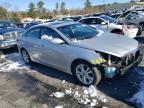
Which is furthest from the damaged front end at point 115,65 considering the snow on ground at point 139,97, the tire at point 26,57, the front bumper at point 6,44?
the front bumper at point 6,44

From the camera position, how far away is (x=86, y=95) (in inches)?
226

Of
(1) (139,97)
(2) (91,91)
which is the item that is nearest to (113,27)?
(2) (91,91)

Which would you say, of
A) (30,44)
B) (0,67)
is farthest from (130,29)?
(0,67)

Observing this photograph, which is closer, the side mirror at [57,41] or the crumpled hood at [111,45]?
the crumpled hood at [111,45]

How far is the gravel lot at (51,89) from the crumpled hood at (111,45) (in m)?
0.88

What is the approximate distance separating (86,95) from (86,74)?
2.01 feet

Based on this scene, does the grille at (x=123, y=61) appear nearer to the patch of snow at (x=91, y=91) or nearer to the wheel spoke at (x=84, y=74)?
the wheel spoke at (x=84, y=74)

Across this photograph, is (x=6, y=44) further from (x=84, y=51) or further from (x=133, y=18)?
(x=133, y=18)

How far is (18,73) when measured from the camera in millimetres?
8180

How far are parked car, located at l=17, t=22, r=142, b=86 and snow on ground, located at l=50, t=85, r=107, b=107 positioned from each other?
0.26 m

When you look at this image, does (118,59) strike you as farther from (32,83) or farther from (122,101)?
(32,83)

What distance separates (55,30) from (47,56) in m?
0.83

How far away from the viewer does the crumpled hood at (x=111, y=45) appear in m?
5.85

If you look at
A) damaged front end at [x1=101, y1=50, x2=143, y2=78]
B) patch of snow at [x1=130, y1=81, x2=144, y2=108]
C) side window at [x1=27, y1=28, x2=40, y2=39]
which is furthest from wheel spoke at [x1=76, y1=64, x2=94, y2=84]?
side window at [x1=27, y1=28, x2=40, y2=39]
